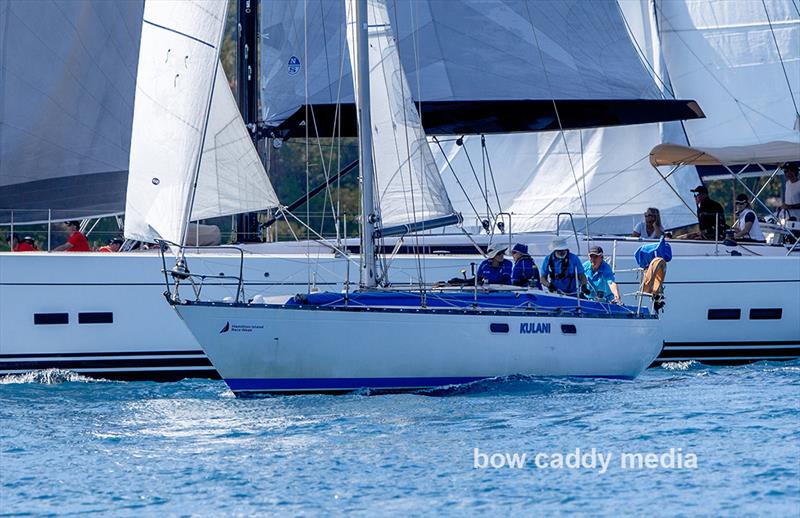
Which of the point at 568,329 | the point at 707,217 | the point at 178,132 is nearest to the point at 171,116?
the point at 178,132

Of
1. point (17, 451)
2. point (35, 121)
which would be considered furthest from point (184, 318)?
point (35, 121)

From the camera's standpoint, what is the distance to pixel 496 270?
15.3m

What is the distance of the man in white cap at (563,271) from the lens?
1541 centimetres

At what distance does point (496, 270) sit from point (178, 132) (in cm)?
364

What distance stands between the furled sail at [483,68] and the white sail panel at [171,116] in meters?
3.07

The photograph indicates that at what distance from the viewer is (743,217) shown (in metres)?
18.9

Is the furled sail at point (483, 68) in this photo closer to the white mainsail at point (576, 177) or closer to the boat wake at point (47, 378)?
the white mainsail at point (576, 177)

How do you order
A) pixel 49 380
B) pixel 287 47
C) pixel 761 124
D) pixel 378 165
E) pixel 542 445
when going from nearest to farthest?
1. pixel 542 445
2. pixel 378 165
3. pixel 49 380
4. pixel 287 47
5. pixel 761 124

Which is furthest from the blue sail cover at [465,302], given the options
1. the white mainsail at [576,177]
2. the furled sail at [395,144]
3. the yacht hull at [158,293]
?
the white mainsail at [576,177]

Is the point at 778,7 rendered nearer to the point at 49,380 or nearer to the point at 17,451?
the point at 49,380

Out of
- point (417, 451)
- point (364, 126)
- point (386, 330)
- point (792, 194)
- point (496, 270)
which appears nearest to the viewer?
point (417, 451)

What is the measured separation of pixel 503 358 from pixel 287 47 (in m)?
5.73

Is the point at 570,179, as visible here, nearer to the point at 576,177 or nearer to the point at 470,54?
the point at 576,177

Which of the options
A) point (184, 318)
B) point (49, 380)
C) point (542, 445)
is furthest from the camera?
point (49, 380)
